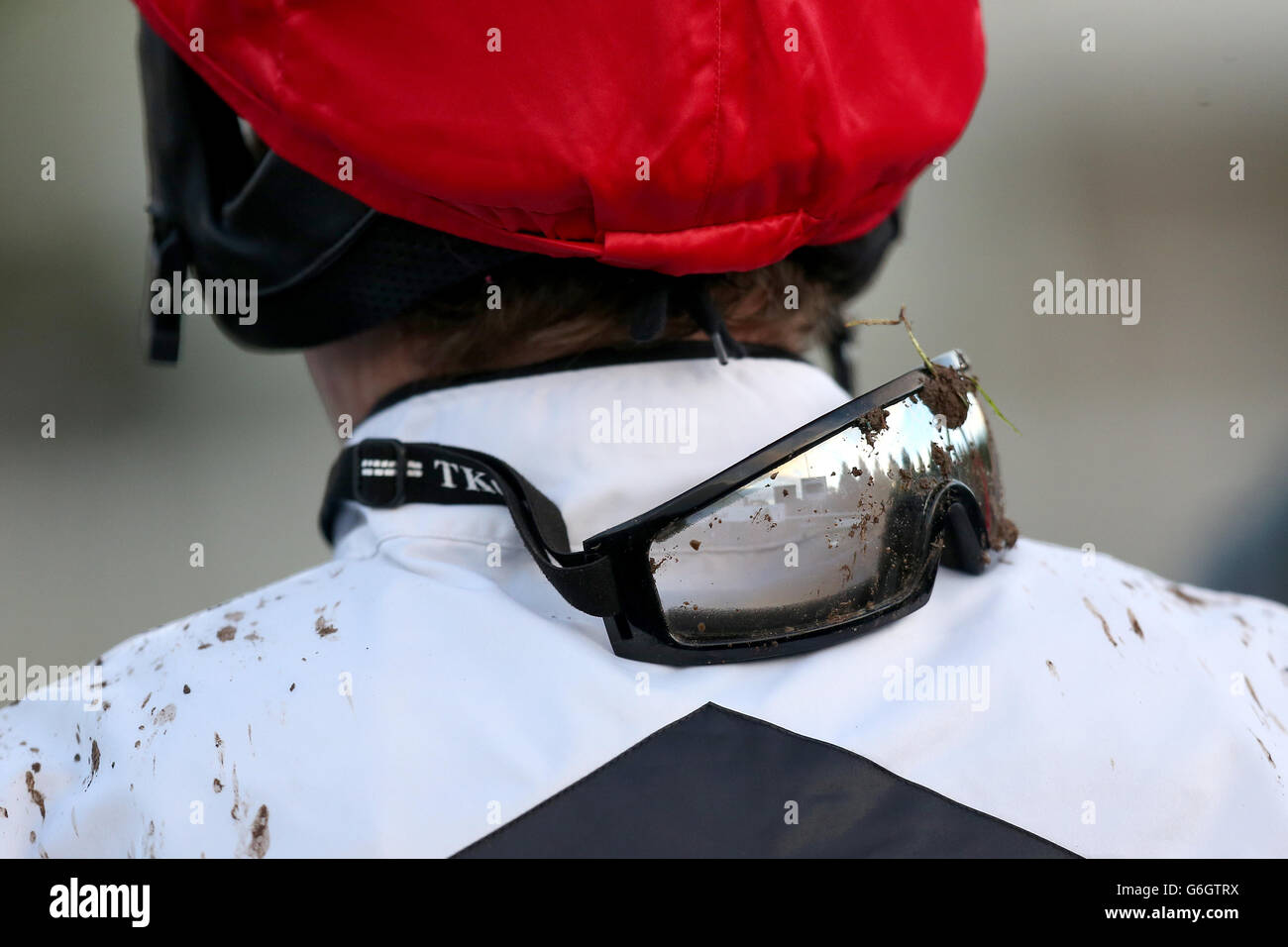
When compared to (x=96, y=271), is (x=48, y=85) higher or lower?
higher

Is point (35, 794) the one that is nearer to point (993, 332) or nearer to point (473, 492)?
point (473, 492)

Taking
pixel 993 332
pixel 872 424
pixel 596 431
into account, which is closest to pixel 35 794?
pixel 596 431

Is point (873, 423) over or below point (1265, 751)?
over

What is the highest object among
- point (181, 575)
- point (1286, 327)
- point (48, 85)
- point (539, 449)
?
point (48, 85)

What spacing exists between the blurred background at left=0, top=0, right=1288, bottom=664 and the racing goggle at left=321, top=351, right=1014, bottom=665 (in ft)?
8.48

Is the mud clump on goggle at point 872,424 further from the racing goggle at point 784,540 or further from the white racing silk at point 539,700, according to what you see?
the white racing silk at point 539,700

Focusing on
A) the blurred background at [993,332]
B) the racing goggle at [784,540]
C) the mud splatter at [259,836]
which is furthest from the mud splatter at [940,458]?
the blurred background at [993,332]

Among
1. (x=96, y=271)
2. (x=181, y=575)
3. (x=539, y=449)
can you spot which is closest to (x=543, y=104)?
(x=539, y=449)

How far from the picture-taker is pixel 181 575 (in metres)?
3.33

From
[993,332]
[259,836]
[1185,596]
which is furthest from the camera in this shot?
[993,332]

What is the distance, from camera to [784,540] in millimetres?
686

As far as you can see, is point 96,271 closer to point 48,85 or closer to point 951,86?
point 48,85

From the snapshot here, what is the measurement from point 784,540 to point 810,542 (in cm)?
2
